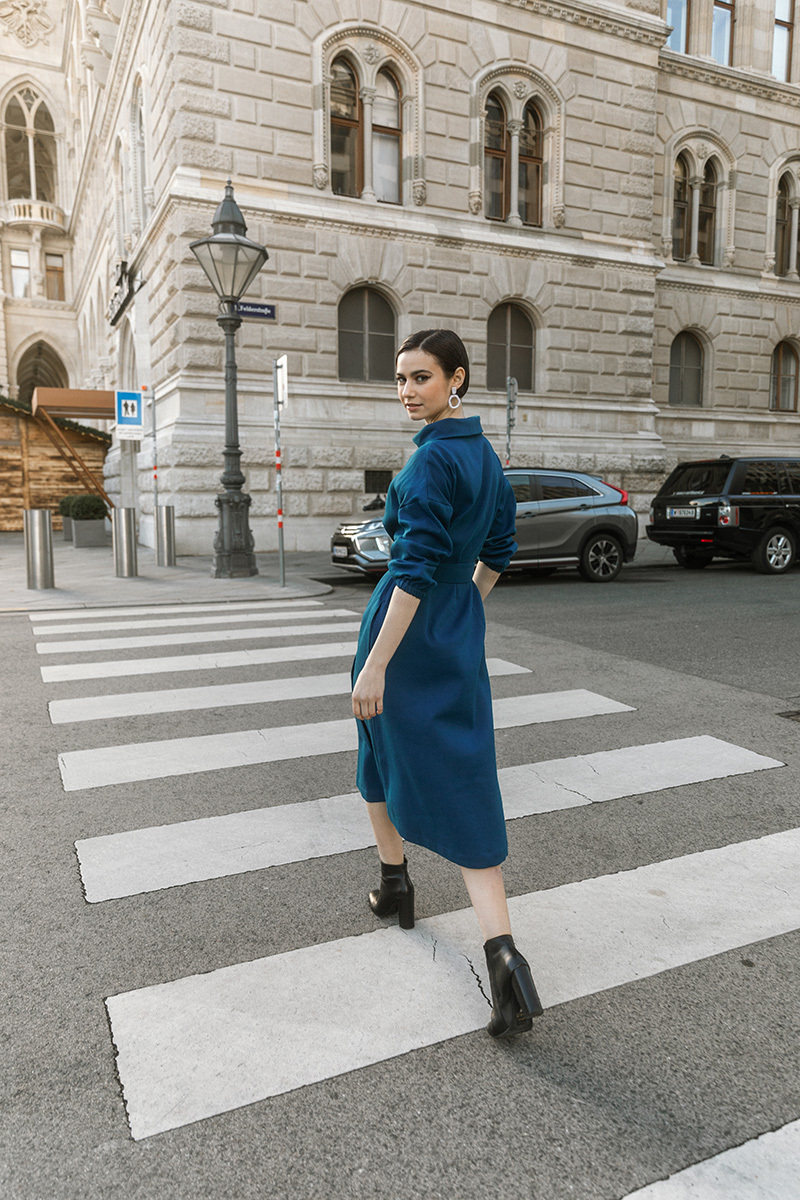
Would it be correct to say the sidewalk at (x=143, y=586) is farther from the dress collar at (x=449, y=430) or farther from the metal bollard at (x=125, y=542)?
the dress collar at (x=449, y=430)

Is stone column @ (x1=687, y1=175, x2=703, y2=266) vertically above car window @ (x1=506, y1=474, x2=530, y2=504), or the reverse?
stone column @ (x1=687, y1=175, x2=703, y2=266)

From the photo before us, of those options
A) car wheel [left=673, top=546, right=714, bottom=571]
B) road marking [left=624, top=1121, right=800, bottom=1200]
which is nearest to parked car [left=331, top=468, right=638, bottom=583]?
car wheel [left=673, top=546, right=714, bottom=571]

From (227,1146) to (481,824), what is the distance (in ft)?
3.19

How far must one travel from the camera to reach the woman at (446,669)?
2.28 m

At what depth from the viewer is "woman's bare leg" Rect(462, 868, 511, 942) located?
7.80ft

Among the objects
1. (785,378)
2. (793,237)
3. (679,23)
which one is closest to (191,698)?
(785,378)

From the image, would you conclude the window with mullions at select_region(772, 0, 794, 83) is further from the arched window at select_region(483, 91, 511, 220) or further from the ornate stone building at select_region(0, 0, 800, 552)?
the arched window at select_region(483, 91, 511, 220)

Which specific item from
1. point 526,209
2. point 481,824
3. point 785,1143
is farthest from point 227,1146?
point 526,209

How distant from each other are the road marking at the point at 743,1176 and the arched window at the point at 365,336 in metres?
17.4

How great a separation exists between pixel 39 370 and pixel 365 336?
146 ft

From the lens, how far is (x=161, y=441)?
57.1 feet

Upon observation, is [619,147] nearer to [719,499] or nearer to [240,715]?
[719,499]

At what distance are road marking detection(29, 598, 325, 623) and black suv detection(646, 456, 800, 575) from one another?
6483 millimetres

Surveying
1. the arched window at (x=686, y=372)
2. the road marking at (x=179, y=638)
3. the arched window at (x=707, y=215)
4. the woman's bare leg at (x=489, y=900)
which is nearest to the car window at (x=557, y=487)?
the road marking at (x=179, y=638)
